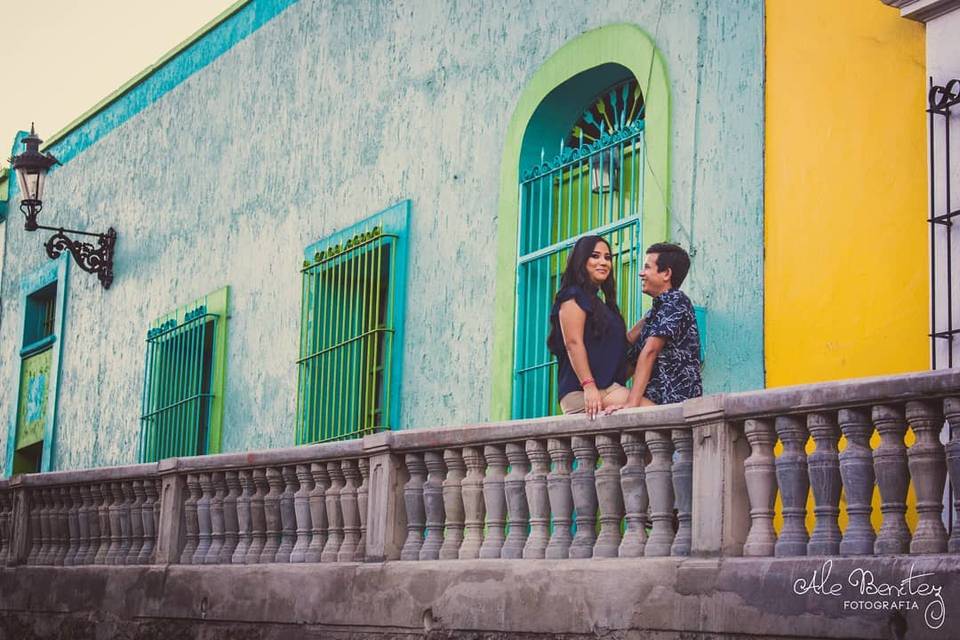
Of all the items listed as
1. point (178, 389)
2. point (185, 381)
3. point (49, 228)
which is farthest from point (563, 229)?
point (49, 228)

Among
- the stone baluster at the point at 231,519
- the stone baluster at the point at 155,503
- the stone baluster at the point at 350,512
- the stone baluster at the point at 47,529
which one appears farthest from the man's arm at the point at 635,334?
the stone baluster at the point at 47,529

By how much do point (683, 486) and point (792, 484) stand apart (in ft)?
1.96

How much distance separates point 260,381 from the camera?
513 inches

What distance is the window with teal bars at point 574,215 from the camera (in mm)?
9469

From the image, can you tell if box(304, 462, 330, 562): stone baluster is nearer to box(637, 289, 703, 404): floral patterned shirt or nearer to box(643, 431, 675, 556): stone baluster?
box(637, 289, 703, 404): floral patterned shirt

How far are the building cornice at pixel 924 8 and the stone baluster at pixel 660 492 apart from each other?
2.29 metres

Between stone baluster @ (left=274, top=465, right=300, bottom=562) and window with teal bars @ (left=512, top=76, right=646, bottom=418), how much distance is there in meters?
1.54

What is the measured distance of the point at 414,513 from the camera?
8.22 meters

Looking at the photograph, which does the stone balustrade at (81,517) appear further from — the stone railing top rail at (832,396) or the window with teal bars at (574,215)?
the stone railing top rail at (832,396)

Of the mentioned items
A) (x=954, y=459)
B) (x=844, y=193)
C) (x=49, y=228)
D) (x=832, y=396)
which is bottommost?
(x=954, y=459)

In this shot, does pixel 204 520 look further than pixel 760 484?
Yes

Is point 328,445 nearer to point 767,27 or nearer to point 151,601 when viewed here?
Answer: point 151,601

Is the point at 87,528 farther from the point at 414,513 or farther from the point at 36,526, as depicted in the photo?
the point at 414,513

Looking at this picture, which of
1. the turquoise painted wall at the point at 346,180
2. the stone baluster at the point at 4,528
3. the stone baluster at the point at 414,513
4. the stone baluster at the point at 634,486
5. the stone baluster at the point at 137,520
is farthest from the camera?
the stone baluster at the point at 4,528
